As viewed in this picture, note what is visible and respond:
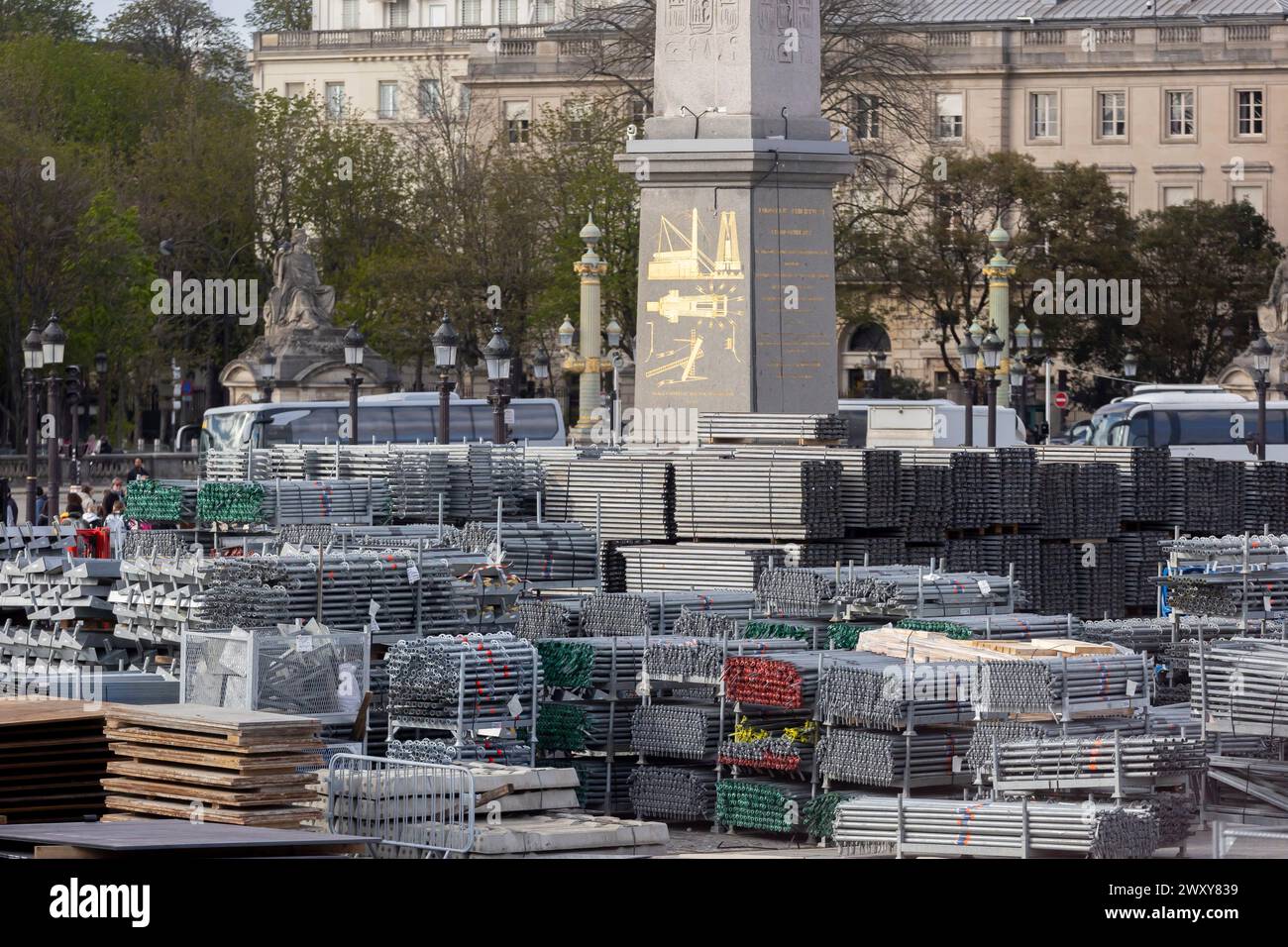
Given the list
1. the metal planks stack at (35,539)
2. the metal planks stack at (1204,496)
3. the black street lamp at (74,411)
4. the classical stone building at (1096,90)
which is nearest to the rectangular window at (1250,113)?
the classical stone building at (1096,90)

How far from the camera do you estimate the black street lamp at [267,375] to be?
221 ft

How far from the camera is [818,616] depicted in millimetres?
27156

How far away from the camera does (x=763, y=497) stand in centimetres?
3125

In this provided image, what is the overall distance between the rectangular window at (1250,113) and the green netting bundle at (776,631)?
89307 mm

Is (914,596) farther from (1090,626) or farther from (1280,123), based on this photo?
(1280,123)

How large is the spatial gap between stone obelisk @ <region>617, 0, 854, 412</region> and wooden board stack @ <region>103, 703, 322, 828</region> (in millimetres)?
17014

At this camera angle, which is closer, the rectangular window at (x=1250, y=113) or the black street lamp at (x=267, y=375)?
the black street lamp at (x=267, y=375)

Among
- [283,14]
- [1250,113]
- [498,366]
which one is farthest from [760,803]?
[283,14]

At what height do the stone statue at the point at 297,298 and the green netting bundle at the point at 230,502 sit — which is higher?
the stone statue at the point at 297,298

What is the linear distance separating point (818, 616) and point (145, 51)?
96109 mm

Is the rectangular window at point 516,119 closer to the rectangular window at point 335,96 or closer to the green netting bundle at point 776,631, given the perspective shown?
the rectangular window at point 335,96

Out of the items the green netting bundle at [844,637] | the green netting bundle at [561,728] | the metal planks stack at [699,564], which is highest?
the metal planks stack at [699,564]

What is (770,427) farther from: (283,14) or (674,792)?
(283,14)
